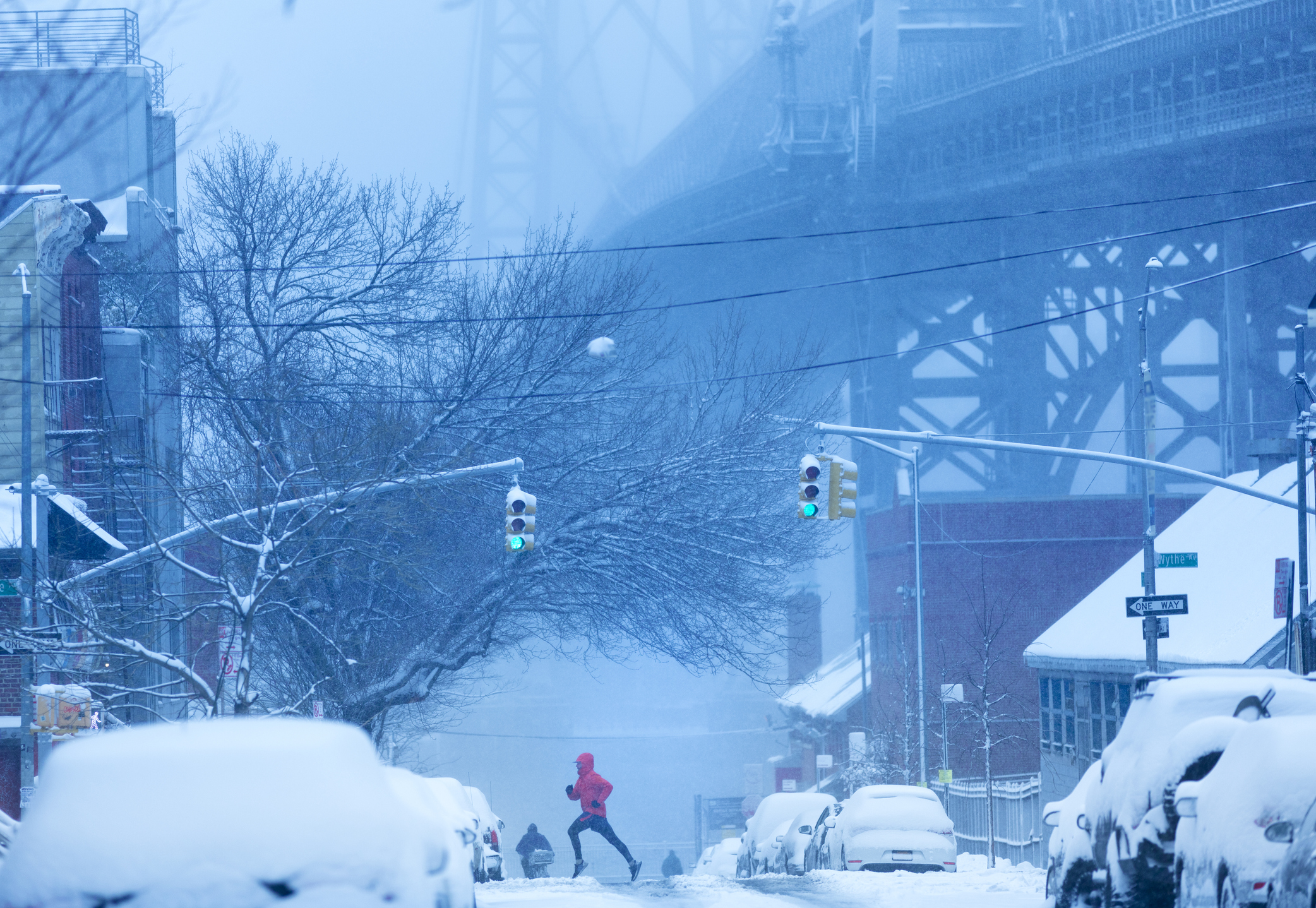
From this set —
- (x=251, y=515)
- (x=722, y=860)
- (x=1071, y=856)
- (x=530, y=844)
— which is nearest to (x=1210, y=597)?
(x=530, y=844)

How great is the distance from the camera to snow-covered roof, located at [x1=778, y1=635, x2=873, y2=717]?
56.2 meters

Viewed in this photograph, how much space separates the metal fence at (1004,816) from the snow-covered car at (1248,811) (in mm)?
23598

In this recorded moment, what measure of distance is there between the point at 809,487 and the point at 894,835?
4476 mm

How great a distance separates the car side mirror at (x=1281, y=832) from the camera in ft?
28.2

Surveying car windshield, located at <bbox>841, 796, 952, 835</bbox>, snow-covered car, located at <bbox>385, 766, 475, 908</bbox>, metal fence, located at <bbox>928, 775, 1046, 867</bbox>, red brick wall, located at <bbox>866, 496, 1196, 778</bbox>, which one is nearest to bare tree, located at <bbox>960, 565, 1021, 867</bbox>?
red brick wall, located at <bbox>866, 496, 1196, 778</bbox>

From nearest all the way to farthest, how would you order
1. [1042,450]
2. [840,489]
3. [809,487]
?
1. [1042,450]
2. [809,487]
3. [840,489]

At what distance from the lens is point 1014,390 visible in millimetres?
69750

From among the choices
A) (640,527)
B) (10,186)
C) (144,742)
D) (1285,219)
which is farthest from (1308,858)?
(1285,219)

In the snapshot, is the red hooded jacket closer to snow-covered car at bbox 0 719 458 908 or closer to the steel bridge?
snow-covered car at bbox 0 719 458 908

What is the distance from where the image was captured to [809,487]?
2211 centimetres

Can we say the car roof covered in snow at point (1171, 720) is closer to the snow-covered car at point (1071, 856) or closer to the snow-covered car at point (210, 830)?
the snow-covered car at point (1071, 856)

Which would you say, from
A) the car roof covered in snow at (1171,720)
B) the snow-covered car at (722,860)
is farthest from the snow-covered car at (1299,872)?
the snow-covered car at (722,860)

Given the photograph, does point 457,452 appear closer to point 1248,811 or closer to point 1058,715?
point 1058,715

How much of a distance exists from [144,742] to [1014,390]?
64.9 m
